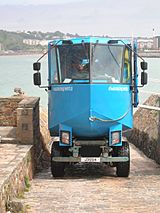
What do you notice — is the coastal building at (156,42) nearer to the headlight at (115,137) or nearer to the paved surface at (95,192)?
the paved surface at (95,192)

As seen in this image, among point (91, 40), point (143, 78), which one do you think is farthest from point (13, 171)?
point (143, 78)

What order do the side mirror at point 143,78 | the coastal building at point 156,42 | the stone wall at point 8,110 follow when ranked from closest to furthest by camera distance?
the side mirror at point 143,78
the stone wall at point 8,110
the coastal building at point 156,42

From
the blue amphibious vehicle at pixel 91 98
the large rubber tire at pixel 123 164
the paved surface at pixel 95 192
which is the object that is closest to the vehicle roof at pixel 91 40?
the blue amphibious vehicle at pixel 91 98

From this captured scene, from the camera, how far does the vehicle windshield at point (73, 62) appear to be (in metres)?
10.9

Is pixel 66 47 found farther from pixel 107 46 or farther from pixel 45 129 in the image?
pixel 45 129

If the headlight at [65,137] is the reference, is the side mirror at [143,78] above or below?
above

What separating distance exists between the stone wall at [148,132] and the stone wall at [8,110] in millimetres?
4087

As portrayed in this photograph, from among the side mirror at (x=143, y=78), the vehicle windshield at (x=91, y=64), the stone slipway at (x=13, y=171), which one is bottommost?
the stone slipway at (x=13, y=171)

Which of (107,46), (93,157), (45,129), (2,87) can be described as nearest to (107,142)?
(93,157)

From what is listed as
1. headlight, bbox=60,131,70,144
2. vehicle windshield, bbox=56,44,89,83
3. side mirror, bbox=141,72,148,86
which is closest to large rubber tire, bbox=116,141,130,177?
headlight, bbox=60,131,70,144

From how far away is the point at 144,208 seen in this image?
7.83 metres

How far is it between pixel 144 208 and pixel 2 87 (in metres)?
41.5

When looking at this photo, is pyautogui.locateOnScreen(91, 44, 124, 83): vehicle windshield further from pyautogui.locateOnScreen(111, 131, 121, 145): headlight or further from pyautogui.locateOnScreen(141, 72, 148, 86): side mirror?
pyautogui.locateOnScreen(111, 131, 121, 145): headlight

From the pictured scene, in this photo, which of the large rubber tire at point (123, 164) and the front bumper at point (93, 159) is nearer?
the front bumper at point (93, 159)
